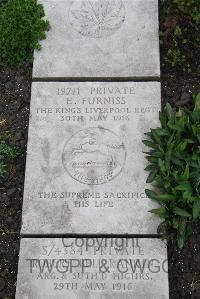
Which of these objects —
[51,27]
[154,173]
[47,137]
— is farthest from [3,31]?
[154,173]

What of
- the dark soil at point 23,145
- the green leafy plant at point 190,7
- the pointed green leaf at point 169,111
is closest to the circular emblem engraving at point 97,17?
the dark soil at point 23,145

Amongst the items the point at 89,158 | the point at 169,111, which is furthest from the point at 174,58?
the point at 89,158

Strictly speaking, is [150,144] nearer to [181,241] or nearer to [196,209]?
[196,209]

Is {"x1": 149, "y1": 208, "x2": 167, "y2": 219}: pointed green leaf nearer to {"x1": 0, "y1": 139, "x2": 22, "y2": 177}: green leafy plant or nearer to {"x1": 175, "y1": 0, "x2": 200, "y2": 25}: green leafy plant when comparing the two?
{"x1": 0, "y1": 139, "x2": 22, "y2": 177}: green leafy plant

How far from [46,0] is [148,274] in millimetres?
2715

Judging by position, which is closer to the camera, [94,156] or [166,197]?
[166,197]

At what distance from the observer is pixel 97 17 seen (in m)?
4.47

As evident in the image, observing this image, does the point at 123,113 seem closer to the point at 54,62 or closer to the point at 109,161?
the point at 109,161

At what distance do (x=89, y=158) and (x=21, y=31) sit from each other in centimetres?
141

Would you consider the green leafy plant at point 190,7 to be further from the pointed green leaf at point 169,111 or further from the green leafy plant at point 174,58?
the pointed green leaf at point 169,111

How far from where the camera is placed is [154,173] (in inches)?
148

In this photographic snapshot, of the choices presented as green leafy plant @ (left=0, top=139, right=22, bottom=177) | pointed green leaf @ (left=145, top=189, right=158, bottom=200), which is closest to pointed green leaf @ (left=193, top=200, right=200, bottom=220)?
pointed green leaf @ (left=145, top=189, right=158, bottom=200)

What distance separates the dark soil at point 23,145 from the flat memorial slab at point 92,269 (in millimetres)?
239

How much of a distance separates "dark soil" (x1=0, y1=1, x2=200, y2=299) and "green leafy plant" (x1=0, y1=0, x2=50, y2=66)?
0.45 feet
